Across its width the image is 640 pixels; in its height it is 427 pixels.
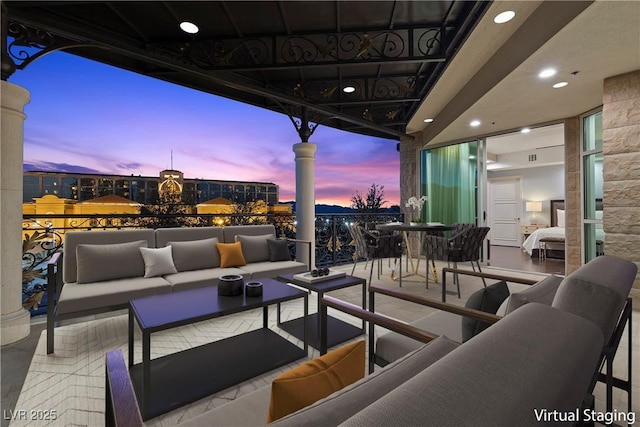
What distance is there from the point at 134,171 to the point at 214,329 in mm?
6346

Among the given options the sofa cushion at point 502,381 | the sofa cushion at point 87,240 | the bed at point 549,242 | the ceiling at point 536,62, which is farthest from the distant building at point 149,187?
the bed at point 549,242

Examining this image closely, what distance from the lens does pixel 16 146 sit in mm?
2459

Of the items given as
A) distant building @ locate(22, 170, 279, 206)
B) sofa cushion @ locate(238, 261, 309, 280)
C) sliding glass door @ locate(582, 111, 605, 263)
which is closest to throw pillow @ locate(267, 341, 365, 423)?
sofa cushion @ locate(238, 261, 309, 280)

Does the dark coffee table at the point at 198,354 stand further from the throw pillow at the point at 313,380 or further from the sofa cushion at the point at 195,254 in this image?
the throw pillow at the point at 313,380

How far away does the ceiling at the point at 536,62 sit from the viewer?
88.4 inches

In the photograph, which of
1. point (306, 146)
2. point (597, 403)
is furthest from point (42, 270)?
point (597, 403)

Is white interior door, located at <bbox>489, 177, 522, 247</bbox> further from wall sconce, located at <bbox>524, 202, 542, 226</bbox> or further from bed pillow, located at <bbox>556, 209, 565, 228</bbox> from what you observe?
bed pillow, located at <bbox>556, 209, 565, 228</bbox>

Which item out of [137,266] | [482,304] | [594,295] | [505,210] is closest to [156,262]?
[137,266]

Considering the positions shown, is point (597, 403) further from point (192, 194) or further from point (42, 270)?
point (192, 194)

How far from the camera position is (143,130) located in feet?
24.3

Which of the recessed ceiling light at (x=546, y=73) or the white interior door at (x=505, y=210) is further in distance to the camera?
the white interior door at (x=505, y=210)

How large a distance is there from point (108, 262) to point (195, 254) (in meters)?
0.80

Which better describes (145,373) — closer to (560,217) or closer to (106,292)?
(106,292)

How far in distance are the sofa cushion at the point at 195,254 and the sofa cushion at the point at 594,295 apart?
317 cm
